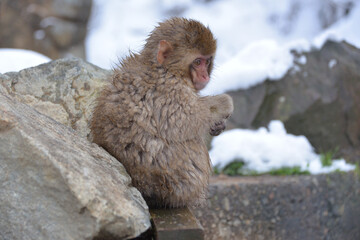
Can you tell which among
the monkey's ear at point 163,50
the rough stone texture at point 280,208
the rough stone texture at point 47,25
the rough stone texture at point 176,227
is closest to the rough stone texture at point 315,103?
the rough stone texture at point 280,208

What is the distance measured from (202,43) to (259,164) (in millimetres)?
2165

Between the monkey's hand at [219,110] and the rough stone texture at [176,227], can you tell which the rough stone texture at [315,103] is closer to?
the monkey's hand at [219,110]

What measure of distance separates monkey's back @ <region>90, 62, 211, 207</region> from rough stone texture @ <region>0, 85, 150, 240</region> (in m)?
0.32

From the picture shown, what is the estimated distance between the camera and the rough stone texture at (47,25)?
9430 millimetres

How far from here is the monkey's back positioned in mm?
2193

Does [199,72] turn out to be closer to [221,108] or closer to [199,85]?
[199,85]

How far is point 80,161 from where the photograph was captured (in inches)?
74.3

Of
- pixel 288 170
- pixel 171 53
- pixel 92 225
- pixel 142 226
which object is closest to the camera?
pixel 92 225

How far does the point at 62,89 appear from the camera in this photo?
272 cm

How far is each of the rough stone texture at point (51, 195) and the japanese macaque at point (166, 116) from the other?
33 cm

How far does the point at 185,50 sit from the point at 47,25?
813cm

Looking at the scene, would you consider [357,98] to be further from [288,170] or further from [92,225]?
[92,225]

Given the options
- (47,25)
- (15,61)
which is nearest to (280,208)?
(15,61)

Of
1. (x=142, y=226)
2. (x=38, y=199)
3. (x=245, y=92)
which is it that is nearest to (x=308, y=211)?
(x=245, y=92)
